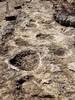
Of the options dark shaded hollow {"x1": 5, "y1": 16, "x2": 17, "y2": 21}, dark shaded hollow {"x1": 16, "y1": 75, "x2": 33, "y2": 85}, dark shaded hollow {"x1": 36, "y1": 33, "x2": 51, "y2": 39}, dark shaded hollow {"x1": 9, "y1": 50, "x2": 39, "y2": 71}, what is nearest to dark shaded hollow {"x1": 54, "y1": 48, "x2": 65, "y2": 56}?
dark shaded hollow {"x1": 9, "y1": 50, "x2": 39, "y2": 71}

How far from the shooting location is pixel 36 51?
4.37 metres

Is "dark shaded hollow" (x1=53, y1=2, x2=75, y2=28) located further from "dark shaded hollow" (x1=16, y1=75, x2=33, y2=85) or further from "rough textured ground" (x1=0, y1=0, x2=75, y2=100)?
"dark shaded hollow" (x1=16, y1=75, x2=33, y2=85)

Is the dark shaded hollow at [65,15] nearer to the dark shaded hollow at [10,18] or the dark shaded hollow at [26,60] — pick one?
the dark shaded hollow at [10,18]

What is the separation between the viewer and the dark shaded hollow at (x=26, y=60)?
4084 millimetres

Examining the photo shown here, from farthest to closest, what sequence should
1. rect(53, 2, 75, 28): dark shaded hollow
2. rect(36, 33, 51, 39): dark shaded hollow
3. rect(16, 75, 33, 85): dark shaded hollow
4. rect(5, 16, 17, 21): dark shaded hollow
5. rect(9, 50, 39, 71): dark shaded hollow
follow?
rect(5, 16, 17, 21): dark shaded hollow → rect(53, 2, 75, 28): dark shaded hollow → rect(36, 33, 51, 39): dark shaded hollow → rect(9, 50, 39, 71): dark shaded hollow → rect(16, 75, 33, 85): dark shaded hollow

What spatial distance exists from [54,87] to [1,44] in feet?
5.13

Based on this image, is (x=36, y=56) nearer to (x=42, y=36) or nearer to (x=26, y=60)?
(x=26, y=60)

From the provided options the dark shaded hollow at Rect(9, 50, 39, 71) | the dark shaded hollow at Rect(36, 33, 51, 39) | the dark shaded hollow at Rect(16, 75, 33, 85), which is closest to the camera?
the dark shaded hollow at Rect(16, 75, 33, 85)

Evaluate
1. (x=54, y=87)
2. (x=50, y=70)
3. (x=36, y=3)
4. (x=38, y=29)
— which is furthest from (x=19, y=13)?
(x=54, y=87)

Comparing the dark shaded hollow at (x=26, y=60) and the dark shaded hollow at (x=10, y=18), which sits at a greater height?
the dark shaded hollow at (x=10, y=18)

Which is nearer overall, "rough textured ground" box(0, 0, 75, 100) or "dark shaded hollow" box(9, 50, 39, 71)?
"rough textured ground" box(0, 0, 75, 100)

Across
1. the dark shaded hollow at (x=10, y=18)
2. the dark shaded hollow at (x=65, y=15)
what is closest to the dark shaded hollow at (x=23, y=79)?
the dark shaded hollow at (x=65, y=15)

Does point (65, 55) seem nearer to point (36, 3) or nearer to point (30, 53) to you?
point (30, 53)

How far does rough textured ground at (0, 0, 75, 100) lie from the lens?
3.57 metres
